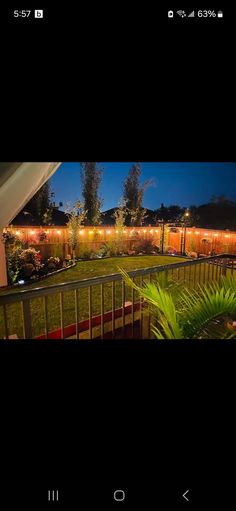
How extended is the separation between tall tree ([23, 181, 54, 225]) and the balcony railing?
3.81 metres

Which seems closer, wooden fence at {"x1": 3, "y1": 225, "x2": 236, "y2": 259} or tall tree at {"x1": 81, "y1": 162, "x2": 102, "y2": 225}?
wooden fence at {"x1": 3, "y1": 225, "x2": 236, "y2": 259}

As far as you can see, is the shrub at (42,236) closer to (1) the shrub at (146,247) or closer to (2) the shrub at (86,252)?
(2) the shrub at (86,252)

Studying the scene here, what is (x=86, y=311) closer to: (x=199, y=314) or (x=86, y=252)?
(x=199, y=314)

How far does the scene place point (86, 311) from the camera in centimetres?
269

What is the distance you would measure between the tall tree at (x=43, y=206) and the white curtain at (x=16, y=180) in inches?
149
